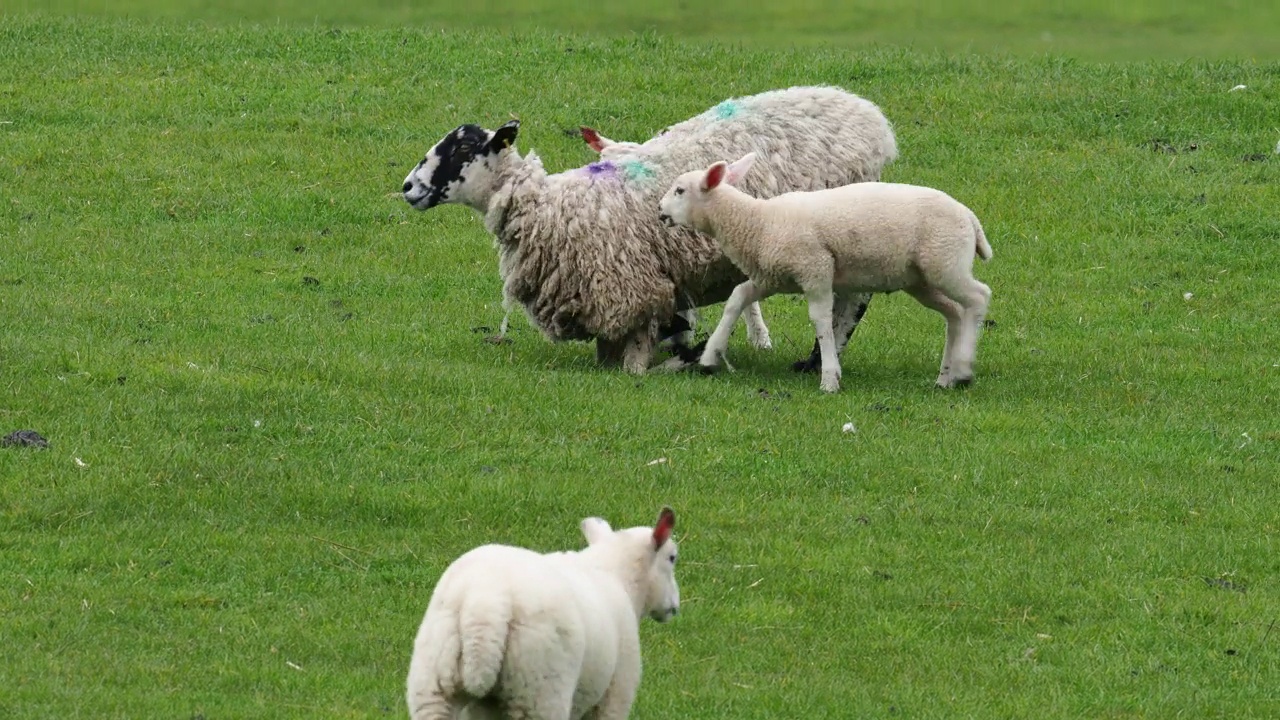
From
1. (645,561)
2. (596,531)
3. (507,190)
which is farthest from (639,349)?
(645,561)

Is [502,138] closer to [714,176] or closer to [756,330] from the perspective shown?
[714,176]

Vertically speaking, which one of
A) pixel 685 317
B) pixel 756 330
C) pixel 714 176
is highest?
pixel 714 176

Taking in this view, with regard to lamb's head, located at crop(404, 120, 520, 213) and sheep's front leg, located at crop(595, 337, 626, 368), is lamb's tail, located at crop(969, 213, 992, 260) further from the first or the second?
lamb's head, located at crop(404, 120, 520, 213)

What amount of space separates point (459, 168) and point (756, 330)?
2.55m

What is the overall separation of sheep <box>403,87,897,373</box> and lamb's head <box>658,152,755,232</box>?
1.45 ft

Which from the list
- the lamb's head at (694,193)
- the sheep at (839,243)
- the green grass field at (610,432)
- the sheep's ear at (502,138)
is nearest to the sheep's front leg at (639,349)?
the green grass field at (610,432)

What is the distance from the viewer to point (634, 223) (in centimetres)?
1235

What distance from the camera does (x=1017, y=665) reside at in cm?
773

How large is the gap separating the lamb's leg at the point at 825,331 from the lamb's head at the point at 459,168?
2.31m

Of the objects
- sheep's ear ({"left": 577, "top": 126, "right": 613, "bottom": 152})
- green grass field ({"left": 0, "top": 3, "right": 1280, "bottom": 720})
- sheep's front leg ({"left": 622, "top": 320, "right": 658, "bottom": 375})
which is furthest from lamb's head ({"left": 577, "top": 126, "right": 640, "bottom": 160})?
green grass field ({"left": 0, "top": 3, "right": 1280, "bottom": 720})

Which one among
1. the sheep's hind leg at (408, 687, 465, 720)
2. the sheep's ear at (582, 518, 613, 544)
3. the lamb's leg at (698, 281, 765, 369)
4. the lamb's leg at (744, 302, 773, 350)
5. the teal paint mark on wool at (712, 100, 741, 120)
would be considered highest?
the teal paint mark on wool at (712, 100, 741, 120)

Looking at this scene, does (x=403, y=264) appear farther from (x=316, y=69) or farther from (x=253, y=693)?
(x=253, y=693)

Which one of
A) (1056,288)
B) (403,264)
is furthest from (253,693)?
(1056,288)

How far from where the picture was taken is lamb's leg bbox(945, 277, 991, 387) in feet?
38.9
